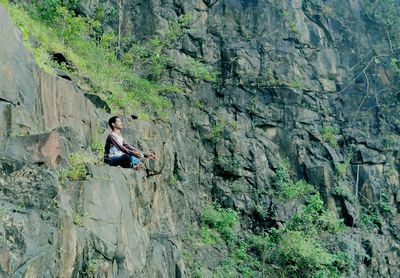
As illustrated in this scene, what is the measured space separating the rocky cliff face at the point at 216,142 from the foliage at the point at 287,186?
1.06 ft

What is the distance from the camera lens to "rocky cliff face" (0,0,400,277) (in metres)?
5.07

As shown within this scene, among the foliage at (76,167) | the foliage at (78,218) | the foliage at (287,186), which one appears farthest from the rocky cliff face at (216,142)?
the foliage at (287,186)

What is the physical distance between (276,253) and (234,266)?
1508mm

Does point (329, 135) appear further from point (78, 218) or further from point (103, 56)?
point (78, 218)

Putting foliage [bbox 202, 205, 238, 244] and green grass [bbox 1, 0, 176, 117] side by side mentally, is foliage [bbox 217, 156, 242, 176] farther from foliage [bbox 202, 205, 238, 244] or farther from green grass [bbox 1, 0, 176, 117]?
green grass [bbox 1, 0, 176, 117]

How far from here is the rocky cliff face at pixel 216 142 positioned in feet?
16.6

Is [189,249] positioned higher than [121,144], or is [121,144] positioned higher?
[121,144]

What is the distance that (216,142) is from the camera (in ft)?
49.1

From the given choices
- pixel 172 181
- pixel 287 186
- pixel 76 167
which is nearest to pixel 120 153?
pixel 76 167

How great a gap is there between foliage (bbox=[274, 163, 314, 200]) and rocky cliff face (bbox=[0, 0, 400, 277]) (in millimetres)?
324

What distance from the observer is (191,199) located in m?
13.3

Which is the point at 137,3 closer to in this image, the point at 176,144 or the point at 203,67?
the point at 203,67

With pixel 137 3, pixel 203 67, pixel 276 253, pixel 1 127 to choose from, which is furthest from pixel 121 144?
pixel 137 3

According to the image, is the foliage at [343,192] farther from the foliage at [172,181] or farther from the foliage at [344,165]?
the foliage at [172,181]
